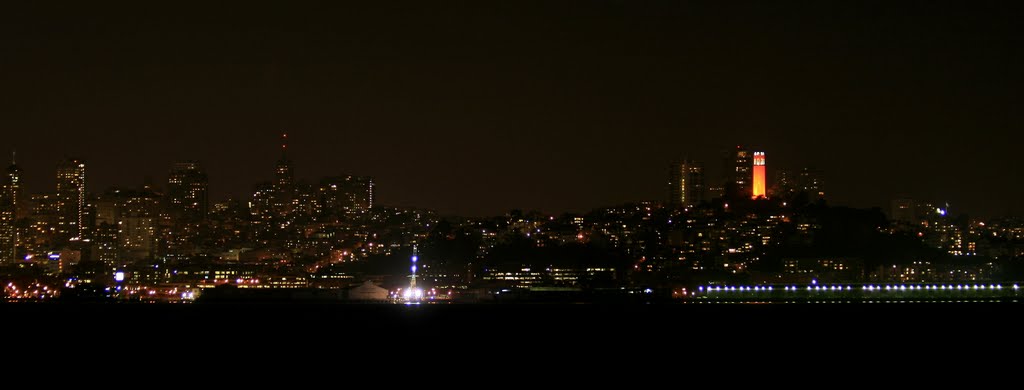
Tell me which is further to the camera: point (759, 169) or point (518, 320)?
point (759, 169)

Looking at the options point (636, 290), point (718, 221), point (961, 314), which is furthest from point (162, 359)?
point (718, 221)

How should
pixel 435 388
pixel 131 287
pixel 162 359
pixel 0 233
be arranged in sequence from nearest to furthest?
pixel 435 388 < pixel 162 359 < pixel 131 287 < pixel 0 233

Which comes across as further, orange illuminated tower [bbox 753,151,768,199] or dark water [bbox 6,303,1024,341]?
orange illuminated tower [bbox 753,151,768,199]

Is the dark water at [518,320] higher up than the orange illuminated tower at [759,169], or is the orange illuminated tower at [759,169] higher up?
the orange illuminated tower at [759,169]

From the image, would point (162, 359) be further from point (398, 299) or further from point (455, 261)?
point (455, 261)

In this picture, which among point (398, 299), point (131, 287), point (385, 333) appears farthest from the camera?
point (131, 287)

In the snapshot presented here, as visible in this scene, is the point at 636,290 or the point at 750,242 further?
the point at 750,242

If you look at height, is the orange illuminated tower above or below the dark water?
above

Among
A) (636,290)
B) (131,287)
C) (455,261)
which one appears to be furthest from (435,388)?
(455,261)

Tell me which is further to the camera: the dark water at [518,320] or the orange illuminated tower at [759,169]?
the orange illuminated tower at [759,169]
